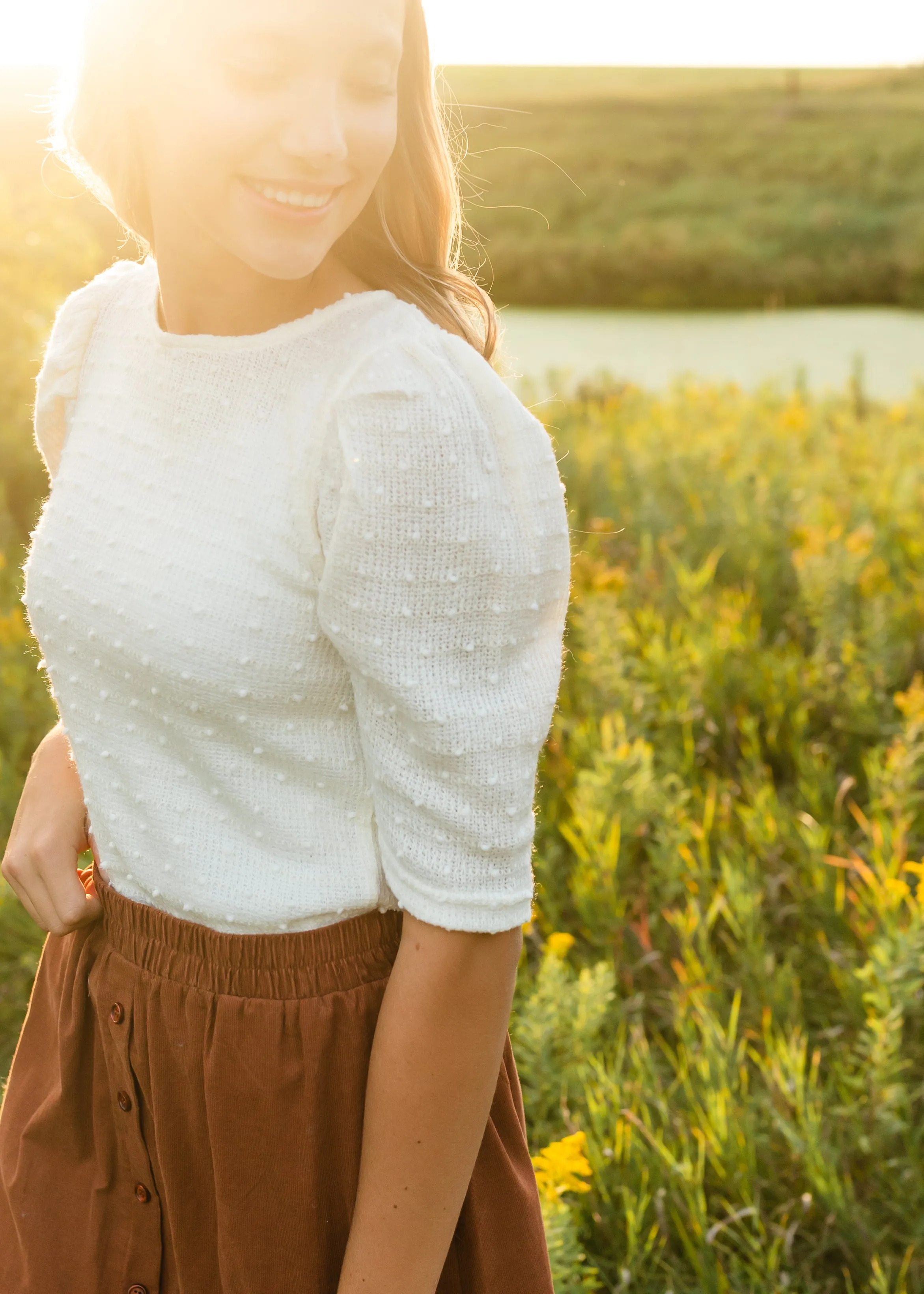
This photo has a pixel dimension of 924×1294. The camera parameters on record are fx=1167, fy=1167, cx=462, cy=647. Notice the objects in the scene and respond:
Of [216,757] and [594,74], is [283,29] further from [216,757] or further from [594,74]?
[594,74]

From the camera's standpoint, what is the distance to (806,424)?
490cm

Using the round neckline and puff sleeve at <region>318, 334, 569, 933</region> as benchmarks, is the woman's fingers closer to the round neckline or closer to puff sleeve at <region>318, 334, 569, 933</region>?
puff sleeve at <region>318, 334, 569, 933</region>

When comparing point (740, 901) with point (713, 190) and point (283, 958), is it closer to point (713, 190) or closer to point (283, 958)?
point (283, 958)

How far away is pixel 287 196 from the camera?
749mm

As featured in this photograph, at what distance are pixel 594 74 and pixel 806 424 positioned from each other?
94.9 ft

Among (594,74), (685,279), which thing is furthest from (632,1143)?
(594,74)

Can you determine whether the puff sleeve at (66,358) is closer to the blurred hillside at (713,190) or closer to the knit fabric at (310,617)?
the knit fabric at (310,617)

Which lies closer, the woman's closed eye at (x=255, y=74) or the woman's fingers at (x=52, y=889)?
the woman's closed eye at (x=255, y=74)

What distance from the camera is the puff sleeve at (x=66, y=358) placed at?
0.97 meters

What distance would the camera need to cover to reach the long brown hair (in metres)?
0.83

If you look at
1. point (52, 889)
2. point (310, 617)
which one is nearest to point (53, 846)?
point (52, 889)

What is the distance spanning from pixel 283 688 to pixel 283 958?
216 millimetres

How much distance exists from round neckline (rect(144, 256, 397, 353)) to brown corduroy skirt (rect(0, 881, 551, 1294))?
1.39 feet

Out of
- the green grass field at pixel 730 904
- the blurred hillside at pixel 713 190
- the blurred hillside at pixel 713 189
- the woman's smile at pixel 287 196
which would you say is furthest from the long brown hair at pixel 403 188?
the blurred hillside at pixel 713 190
